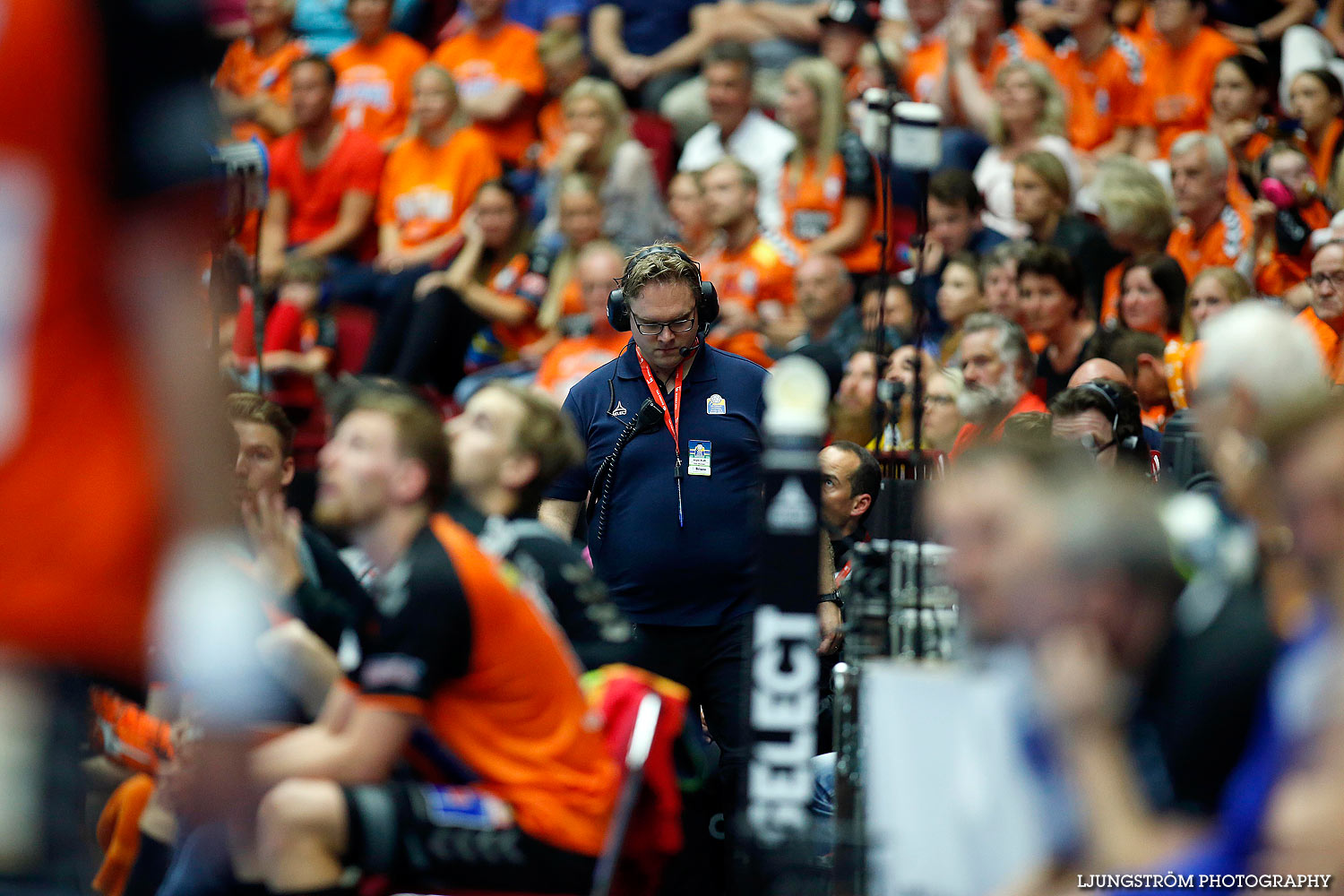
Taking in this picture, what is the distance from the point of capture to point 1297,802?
227cm

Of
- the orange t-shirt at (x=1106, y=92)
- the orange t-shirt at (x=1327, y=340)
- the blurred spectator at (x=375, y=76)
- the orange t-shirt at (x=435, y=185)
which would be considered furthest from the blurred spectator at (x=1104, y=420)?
the blurred spectator at (x=375, y=76)

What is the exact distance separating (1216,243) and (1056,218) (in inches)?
32.6

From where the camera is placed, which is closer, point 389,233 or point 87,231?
point 87,231

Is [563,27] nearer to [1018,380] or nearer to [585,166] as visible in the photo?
[585,166]

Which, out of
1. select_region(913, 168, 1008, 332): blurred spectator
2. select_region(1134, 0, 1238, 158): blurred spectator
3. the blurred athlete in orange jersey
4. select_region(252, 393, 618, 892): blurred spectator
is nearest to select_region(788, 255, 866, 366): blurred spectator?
select_region(913, 168, 1008, 332): blurred spectator

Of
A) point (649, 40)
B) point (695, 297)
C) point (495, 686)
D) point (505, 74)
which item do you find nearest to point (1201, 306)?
point (695, 297)

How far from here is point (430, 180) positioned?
10.5 meters

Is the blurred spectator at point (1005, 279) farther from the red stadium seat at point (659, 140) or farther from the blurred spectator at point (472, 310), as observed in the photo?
the red stadium seat at point (659, 140)

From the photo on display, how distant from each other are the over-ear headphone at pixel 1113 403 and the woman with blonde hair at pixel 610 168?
12.9 feet

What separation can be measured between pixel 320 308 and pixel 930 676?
7.19 meters

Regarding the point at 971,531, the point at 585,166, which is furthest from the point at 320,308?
the point at 971,531

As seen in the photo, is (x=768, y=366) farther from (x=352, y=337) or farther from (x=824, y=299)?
(x=352, y=337)

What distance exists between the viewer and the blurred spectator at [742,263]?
29.2 feet

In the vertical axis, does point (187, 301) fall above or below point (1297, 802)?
above
